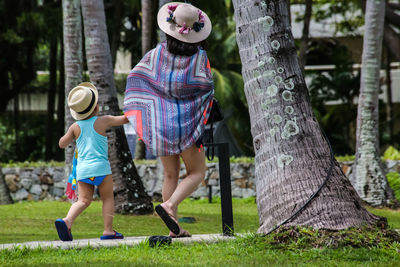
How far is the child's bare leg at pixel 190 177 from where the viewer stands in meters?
5.43

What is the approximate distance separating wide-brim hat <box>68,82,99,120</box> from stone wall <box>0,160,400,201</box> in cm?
806

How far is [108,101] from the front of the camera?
9.36 m

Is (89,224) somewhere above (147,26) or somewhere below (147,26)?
below

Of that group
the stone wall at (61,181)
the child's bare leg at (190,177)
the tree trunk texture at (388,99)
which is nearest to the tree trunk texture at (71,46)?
the stone wall at (61,181)

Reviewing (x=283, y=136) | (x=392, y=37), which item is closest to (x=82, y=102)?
(x=283, y=136)

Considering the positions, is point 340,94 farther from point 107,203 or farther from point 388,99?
point 107,203

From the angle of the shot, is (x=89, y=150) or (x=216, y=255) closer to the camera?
(x=216, y=255)

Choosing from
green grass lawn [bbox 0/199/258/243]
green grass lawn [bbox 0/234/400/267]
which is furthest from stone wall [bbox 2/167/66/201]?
green grass lawn [bbox 0/234/400/267]

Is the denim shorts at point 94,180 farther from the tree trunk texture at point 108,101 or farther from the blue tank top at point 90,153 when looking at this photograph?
the tree trunk texture at point 108,101

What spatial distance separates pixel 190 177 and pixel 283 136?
955 millimetres

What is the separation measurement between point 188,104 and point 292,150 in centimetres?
104

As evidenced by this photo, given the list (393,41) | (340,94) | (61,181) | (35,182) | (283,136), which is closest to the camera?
(283,136)

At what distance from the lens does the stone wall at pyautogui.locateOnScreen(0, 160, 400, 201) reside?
14141 millimetres

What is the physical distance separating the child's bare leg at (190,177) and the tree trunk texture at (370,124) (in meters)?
6.99
